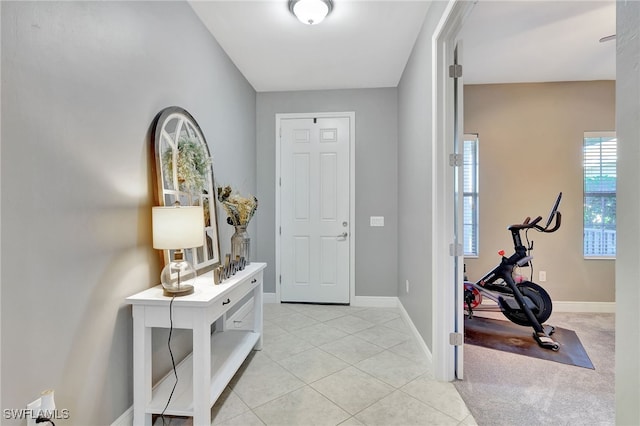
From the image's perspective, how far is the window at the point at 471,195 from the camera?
3.70m

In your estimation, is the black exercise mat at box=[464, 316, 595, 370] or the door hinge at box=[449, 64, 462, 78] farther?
the black exercise mat at box=[464, 316, 595, 370]

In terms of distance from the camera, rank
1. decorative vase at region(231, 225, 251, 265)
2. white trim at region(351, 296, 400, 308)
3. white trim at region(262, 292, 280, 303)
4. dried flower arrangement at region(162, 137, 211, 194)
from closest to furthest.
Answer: dried flower arrangement at region(162, 137, 211, 194) → decorative vase at region(231, 225, 251, 265) → white trim at region(351, 296, 400, 308) → white trim at region(262, 292, 280, 303)

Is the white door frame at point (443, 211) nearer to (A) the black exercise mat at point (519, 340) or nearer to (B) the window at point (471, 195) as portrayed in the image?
(A) the black exercise mat at point (519, 340)

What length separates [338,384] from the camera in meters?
2.00

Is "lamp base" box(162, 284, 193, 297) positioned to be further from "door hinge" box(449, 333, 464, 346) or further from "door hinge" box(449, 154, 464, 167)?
"door hinge" box(449, 154, 464, 167)

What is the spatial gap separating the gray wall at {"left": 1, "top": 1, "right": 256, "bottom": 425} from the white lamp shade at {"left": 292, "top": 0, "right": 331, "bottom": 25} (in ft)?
2.89

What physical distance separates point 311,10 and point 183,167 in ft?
4.86

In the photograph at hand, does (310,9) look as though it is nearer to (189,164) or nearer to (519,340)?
(189,164)

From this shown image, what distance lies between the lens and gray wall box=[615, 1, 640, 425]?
62cm

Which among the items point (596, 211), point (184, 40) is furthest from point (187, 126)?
point (596, 211)

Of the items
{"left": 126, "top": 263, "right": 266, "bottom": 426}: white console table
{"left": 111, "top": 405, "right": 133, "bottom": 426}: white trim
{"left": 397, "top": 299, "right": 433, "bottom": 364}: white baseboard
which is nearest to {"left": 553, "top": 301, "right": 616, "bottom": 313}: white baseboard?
{"left": 397, "top": 299, "right": 433, "bottom": 364}: white baseboard

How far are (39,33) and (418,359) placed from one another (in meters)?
2.91

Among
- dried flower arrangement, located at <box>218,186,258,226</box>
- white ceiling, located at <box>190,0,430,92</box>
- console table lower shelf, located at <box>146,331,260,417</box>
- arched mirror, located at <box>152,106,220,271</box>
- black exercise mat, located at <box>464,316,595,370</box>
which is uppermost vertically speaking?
white ceiling, located at <box>190,0,430,92</box>

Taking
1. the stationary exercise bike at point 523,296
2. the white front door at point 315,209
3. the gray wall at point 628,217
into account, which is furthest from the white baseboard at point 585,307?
the gray wall at point 628,217
